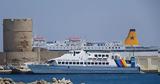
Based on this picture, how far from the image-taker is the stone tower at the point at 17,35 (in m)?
89.4

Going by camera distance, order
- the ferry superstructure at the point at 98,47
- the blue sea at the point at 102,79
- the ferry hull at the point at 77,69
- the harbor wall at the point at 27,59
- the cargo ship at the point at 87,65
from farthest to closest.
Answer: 1. the ferry superstructure at the point at 98,47
2. the harbor wall at the point at 27,59
3. the cargo ship at the point at 87,65
4. the ferry hull at the point at 77,69
5. the blue sea at the point at 102,79

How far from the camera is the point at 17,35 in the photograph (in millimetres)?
89938

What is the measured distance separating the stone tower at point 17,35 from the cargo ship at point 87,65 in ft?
46.9

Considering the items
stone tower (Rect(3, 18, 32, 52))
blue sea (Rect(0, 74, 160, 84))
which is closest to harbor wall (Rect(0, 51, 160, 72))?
stone tower (Rect(3, 18, 32, 52))

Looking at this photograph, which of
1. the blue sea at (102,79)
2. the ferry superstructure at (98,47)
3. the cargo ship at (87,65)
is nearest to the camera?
the blue sea at (102,79)

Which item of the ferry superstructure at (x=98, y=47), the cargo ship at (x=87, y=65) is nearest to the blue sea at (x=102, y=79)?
the cargo ship at (x=87, y=65)

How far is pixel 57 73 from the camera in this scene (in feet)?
240

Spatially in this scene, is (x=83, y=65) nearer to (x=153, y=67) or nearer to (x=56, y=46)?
(x=153, y=67)

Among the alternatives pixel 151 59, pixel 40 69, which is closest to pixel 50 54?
pixel 151 59

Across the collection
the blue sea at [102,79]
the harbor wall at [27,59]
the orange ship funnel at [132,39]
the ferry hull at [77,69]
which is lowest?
the blue sea at [102,79]

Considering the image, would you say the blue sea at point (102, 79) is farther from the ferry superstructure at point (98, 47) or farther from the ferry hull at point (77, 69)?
the ferry superstructure at point (98, 47)

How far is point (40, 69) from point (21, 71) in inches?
194

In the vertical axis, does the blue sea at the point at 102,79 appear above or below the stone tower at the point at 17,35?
below

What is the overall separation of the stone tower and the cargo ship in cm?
1431
